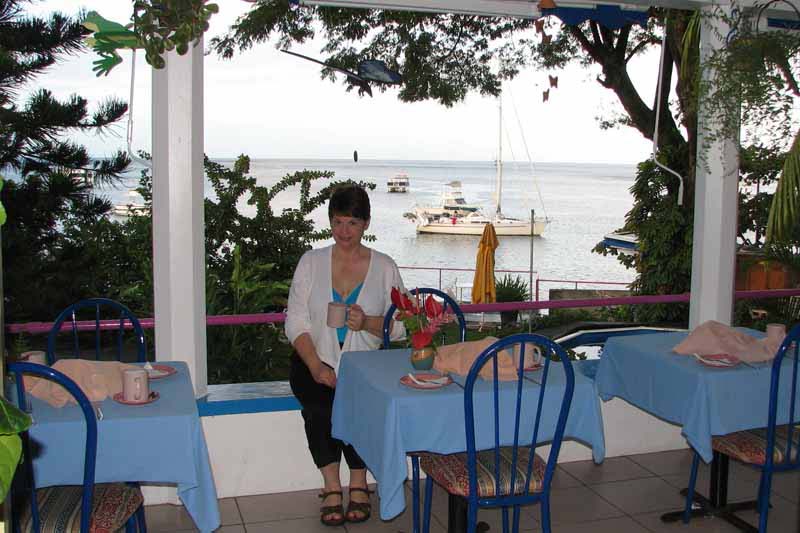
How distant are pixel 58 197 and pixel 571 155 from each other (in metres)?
20.7

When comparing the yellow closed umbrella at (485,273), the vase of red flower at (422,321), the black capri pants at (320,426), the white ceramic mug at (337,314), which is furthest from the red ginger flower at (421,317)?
the yellow closed umbrella at (485,273)

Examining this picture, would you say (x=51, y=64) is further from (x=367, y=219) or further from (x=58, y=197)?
(x=367, y=219)

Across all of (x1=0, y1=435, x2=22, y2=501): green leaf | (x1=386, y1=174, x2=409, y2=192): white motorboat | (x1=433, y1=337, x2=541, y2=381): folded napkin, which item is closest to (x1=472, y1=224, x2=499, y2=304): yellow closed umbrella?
(x1=433, y1=337, x2=541, y2=381): folded napkin

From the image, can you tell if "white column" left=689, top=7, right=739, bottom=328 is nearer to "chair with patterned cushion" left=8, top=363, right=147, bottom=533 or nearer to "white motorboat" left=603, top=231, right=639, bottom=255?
"chair with patterned cushion" left=8, top=363, right=147, bottom=533

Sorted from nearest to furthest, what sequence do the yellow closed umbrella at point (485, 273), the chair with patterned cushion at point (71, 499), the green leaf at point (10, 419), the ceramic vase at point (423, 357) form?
the green leaf at point (10, 419) < the chair with patterned cushion at point (71, 499) < the ceramic vase at point (423, 357) < the yellow closed umbrella at point (485, 273)

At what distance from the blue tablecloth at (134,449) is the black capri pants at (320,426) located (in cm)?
96

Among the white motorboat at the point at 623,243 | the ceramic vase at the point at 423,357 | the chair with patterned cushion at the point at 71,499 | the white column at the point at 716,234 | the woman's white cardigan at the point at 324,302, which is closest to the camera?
the chair with patterned cushion at the point at 71,499

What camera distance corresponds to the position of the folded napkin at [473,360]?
2771mm

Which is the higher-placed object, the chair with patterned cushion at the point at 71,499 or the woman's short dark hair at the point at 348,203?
the woman's short dark hair at the point at 348,203

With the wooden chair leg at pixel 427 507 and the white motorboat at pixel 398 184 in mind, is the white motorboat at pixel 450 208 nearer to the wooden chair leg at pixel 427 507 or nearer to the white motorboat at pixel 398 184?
the white motorboat at pixel 398 184

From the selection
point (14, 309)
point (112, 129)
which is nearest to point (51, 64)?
point (112, 129)

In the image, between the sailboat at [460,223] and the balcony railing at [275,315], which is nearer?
the balcony railing at [275,315]

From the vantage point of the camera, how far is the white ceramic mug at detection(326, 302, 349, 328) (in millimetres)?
3055

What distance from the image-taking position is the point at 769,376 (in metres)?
3.00
